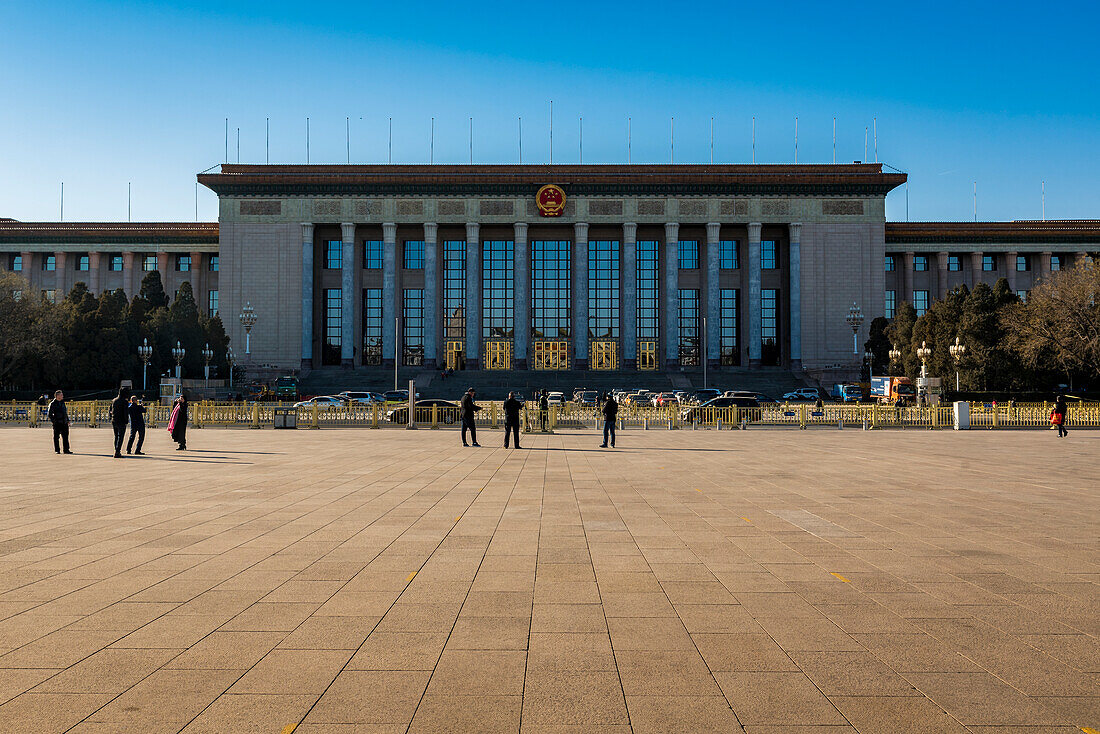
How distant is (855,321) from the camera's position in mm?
79750

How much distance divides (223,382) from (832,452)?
6226 centimetres

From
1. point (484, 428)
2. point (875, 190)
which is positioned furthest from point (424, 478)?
point (875, 190)

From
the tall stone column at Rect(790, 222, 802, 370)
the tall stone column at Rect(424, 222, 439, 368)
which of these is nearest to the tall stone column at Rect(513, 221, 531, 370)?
the tall stone column at Rect(424, 222, 439, 368)

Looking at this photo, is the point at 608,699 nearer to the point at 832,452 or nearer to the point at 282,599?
the point at 282,599

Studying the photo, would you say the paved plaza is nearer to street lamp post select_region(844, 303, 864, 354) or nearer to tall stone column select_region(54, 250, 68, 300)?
street lamp post select_region(844, 303, 864, 354)

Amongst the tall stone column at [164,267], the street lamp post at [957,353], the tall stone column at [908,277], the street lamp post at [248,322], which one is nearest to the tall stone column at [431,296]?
the street lamp post at [248,322]

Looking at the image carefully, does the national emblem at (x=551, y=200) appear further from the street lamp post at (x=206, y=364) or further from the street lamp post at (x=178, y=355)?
Result: the street lamp post at (x=178, y=355)

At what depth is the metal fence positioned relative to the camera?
36.5 meters

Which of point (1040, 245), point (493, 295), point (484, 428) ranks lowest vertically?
point (484, 428)

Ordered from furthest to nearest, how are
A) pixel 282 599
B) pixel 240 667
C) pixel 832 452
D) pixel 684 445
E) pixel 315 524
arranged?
pixel 684 445, pixel 832 452, pixel 315 524, pixel 282 599, pixel 240 667

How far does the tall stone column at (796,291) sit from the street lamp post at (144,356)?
60.8m

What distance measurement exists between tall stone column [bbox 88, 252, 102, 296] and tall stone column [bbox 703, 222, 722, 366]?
7166cm

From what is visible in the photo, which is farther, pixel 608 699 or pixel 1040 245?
pixel 1040 245

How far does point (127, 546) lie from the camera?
9.03m
